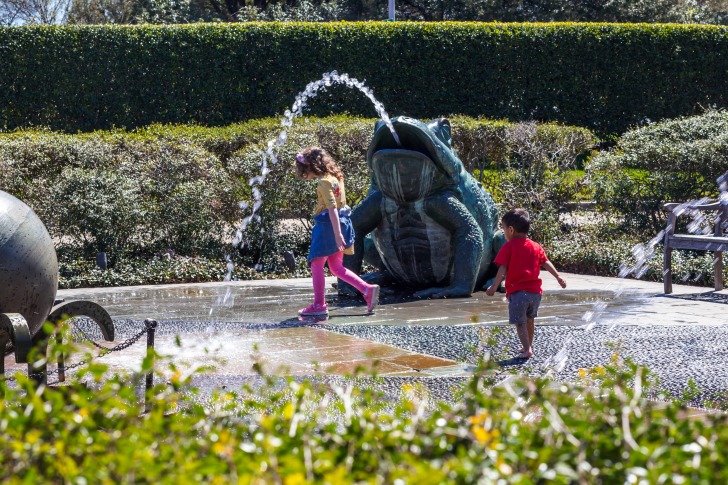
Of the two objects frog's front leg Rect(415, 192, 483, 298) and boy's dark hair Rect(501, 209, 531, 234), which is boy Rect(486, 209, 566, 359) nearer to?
boy's dark hair Rect(501, 209, 531, 234)

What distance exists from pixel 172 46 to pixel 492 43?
6.99 meters

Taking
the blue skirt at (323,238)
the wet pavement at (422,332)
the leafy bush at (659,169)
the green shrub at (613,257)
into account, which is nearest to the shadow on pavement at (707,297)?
the wet pavement at (422,332)

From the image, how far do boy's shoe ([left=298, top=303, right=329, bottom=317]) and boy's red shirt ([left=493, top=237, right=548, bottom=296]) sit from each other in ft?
7.00

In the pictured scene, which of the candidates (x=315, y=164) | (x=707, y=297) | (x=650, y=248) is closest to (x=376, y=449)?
(x=315, y=164)

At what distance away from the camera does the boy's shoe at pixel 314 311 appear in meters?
8.63

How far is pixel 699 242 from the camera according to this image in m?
10.2

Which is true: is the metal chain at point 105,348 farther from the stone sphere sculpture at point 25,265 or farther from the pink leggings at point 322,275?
the pink leggings at point 322,275

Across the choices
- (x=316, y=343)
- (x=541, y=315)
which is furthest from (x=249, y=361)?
(x=541, y=315)

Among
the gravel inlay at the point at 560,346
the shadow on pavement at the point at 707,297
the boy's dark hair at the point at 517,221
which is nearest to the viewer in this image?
the gravel inlay at the point at 560,346

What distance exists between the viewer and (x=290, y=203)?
13664 mm

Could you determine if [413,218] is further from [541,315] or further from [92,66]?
[92,66]

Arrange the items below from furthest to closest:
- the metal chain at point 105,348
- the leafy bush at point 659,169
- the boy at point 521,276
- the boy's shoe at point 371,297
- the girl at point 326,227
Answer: the leafy bush at point 659,169 < the boy's shoe at point 371,297 < the girl at point 326,227 < the boy at point 521,276 < the metal chain at point 105,348

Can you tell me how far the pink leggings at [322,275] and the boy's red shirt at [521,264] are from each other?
2.07 metres

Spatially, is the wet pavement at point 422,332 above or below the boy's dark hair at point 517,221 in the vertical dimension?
below
